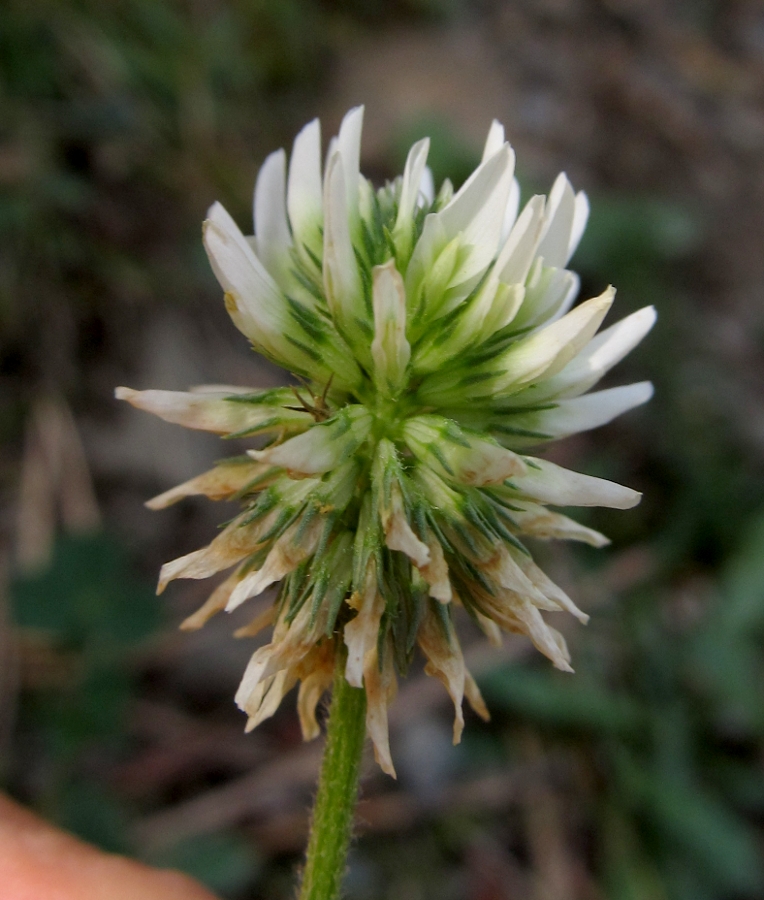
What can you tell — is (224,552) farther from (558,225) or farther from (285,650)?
(558,225)

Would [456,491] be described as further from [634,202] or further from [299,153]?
[634,202]

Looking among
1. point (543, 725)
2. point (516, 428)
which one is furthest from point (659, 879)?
point (516, 428)

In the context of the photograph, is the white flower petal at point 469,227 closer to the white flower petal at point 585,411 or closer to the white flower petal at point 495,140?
the white flower petal at point 495,140

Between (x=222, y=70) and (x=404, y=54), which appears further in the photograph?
(x=404, y=54)

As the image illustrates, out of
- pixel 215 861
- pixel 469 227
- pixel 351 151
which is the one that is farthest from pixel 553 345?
pixel 215 861

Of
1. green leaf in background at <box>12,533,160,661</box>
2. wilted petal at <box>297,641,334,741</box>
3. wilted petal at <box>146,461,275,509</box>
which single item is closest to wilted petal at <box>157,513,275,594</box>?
wilted petal at <box>146,461,275,509</box>

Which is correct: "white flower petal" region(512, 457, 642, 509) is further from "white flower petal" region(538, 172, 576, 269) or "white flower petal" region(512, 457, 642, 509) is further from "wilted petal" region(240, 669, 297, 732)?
"wilted petal" region(240, 669, 297, 732)
